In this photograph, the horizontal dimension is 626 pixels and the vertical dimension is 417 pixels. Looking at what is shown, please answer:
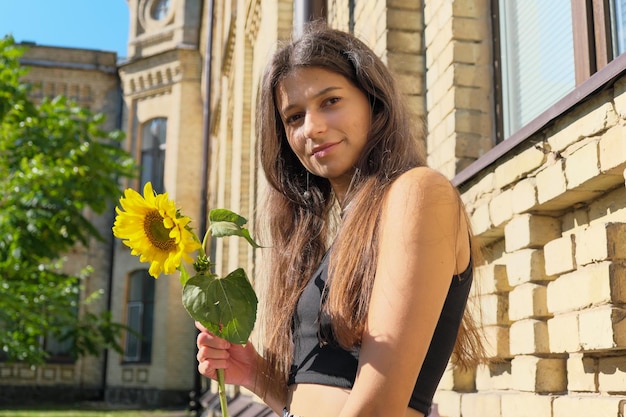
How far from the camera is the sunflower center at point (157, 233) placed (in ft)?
5.12

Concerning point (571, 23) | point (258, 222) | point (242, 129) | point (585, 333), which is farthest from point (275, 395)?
point (242, 129)

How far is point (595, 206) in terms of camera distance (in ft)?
8.05

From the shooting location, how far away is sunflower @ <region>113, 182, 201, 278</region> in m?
1.51

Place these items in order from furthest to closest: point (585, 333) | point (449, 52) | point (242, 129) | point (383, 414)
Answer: point (242, 129), point (449, 52), point (585, 333), point (383, 414)

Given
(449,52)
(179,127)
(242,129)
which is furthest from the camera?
(179,127)

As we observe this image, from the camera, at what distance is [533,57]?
11.3 ft

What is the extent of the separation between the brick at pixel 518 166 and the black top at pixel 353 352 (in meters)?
1.10

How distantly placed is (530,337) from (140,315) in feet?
67.2

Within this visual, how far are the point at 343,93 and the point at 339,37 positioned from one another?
0.60 ft

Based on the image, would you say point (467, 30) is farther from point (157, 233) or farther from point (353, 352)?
point (157, 233)

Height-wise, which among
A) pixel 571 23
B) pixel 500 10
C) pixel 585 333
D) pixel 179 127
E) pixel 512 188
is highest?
pixel 179 127

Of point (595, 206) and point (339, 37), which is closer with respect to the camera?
point (339, 37)

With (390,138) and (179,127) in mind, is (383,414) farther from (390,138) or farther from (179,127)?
(179,127)

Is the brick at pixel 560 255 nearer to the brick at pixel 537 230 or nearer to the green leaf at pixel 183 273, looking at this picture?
the brick at pixel 537 230
